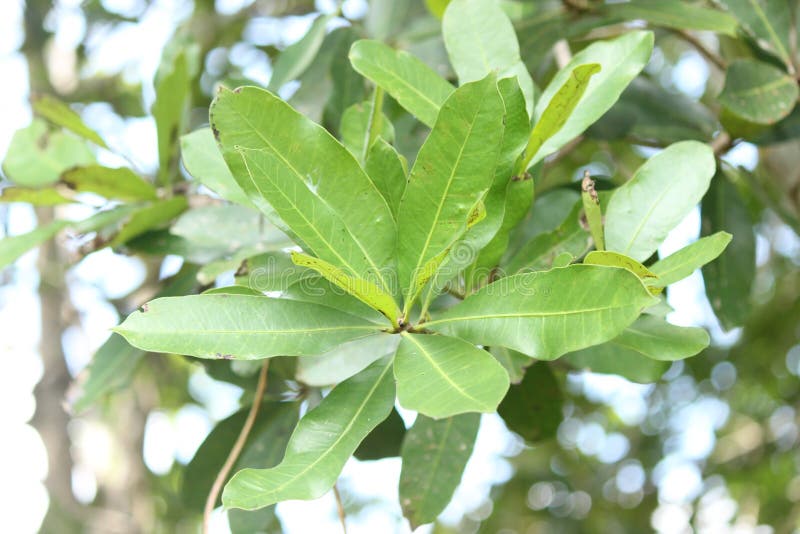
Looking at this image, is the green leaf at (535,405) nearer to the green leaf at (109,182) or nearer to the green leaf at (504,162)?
the green leaf at (504,162)

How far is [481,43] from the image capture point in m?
0.83

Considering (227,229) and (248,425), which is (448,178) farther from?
(248,425)

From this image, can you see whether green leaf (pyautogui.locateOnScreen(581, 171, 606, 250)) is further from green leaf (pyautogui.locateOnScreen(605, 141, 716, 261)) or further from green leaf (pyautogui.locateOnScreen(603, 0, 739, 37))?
green leaf (pyautogui.locateOnScreen(603, 0, 739, 37))

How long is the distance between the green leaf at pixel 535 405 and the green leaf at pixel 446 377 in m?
0.41

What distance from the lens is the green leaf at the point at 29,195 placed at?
107cm

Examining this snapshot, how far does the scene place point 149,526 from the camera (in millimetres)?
2240

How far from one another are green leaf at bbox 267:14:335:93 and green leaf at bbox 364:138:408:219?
1.47 feet

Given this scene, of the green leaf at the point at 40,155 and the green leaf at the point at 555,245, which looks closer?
the green leaf at the point at 555,245

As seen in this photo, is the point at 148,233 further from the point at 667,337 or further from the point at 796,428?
the point at 796,428

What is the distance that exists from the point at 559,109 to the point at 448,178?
0.49 feet

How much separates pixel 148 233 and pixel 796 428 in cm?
210

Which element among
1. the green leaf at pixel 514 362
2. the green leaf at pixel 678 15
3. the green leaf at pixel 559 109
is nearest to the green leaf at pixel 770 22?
the green leaf at pixel 678 15

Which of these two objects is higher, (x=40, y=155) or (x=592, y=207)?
(x=592, y=207)

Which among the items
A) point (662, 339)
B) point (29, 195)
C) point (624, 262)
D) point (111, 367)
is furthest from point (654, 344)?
point (29, 195)
